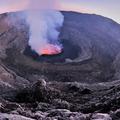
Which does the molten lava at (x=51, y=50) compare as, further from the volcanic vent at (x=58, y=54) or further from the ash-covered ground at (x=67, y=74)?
the ash-covered ground at (x=67, y=74)

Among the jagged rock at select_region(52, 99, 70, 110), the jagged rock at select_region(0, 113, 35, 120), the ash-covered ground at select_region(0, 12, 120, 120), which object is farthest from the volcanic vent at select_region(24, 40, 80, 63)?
the jagged rock at select_region(0, 113, 35, 120)

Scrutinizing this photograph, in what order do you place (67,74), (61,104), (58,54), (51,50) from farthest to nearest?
(51,50), (58,54), (67,74), (61,104)

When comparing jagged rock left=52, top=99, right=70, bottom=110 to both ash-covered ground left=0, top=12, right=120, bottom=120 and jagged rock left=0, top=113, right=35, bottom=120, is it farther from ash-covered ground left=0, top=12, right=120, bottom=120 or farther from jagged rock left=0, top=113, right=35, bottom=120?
jagged rock left=0, top=113, right=35, bottom=120

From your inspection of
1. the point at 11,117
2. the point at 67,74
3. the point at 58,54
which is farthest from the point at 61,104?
the point at 58,54

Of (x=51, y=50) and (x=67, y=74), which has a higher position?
(x=51, y=50)

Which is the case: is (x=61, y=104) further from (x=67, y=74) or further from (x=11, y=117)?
(x=67, y=74)

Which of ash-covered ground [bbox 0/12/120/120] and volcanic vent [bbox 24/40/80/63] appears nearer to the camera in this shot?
ash-covered ground [bbox 0/12/120/120]
